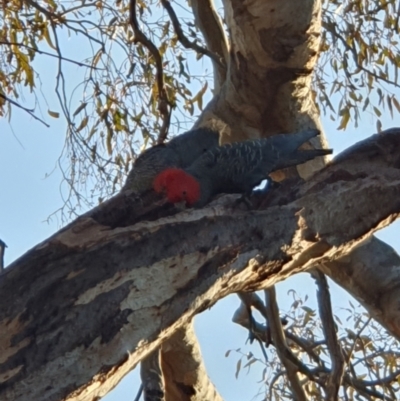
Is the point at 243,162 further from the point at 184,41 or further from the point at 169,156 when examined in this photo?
the point at 184,41

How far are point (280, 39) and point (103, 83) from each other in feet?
4.19

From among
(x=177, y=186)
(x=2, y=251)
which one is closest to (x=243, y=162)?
(x=177, y=186)

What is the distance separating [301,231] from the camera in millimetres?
1701

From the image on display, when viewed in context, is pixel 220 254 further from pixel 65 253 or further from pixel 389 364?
pixel 389 364

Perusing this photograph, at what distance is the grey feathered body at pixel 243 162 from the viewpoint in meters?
2.21

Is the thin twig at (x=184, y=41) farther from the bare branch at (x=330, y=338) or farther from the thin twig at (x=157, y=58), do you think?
the bare branch at (x=330, y=338)

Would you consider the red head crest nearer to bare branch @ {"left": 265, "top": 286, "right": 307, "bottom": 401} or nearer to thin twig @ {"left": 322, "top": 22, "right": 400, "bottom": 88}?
bare branch @ {"left": 265, "top": 286, "right": 307, "bottom": 401}

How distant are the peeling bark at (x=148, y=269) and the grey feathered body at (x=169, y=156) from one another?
29 centimetres

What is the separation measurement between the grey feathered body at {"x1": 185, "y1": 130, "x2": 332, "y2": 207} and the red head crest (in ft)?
0.25

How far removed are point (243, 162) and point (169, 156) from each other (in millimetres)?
223

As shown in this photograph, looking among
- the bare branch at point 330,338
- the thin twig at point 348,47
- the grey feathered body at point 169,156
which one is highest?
the thin twig at point 348,47

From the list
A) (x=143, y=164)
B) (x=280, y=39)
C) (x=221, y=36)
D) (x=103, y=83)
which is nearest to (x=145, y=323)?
(x=143, y=164)

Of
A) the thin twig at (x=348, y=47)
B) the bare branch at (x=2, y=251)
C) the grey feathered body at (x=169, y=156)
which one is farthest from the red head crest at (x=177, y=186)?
the thin twig at (x=348, y=47)

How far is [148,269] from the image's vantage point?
1481 mm
